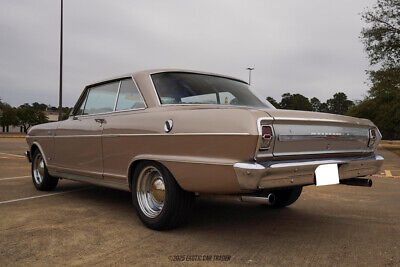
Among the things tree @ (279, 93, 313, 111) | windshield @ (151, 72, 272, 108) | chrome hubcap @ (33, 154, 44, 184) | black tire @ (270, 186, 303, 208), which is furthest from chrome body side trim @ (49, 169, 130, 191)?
tree @ (279, 93, 313, 111)

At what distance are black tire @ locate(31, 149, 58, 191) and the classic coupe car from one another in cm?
87

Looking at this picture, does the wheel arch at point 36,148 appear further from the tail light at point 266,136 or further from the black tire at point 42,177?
the tail light at point 266,136

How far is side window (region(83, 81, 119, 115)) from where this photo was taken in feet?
14.5

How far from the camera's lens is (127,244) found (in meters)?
3.14

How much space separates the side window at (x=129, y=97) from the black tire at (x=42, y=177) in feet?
7.10

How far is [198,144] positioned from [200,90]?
41.3 inches

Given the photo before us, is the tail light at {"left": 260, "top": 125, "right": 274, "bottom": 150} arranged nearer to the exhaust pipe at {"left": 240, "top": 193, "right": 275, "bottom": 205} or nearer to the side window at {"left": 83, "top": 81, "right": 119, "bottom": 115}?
the exhaust pipe at {"left": 240, "top": 193, "right": 275, "bottom": 205}

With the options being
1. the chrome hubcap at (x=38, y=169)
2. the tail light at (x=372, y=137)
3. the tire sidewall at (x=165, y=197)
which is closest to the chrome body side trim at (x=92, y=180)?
the tire sidewall at (x=165, y=197)

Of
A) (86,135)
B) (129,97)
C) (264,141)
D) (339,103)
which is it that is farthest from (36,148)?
(339,103)

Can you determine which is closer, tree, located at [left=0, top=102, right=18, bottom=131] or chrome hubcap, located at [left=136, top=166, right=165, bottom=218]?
chrome hubcap, located at [left=136, top=166, right=165, bottom=218]

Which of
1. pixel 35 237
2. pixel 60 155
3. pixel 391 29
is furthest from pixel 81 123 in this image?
pixel 391 29

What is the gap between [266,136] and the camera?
2854 millimetres

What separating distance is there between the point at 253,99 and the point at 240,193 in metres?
1.51

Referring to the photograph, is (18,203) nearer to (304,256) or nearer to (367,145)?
(304,256)
